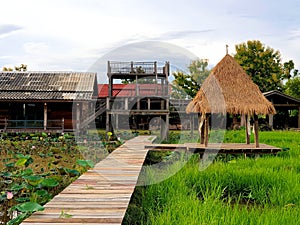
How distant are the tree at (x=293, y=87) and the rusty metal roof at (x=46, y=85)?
56.0 feet

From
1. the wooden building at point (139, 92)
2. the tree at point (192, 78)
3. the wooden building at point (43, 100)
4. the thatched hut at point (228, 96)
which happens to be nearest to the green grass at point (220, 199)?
the thatched hut at point (228, 96)

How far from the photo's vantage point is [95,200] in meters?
3.94

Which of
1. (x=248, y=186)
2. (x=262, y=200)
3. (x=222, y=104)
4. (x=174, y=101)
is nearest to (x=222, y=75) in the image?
(x=222, y=104)

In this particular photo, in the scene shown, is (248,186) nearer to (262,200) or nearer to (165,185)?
(262,200)

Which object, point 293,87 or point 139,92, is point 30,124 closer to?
point 139,92

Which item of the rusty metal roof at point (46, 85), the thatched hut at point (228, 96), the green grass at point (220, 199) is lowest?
the green grass at point (220, 199)

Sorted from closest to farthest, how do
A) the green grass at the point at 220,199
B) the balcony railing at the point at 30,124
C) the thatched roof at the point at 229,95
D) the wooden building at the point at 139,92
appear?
the green grass at the point at 220,199 → the thatched roof at the point at 229,95 → the wooden building at the point at 139,92 → the balcony railing at the point at 30,124

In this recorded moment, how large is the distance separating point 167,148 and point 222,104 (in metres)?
1.76

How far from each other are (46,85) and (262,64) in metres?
18.9

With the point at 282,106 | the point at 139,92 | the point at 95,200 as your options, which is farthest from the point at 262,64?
the point at 95,200

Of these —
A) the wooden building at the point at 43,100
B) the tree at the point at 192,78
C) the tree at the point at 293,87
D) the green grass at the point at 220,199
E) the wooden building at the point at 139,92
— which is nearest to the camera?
the green grass at the point at 220,199

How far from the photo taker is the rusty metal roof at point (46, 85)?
788 inches

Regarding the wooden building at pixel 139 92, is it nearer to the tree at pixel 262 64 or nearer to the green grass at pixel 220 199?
the green grass at pixel 220 199

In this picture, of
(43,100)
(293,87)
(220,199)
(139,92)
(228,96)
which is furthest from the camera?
(293,87)
